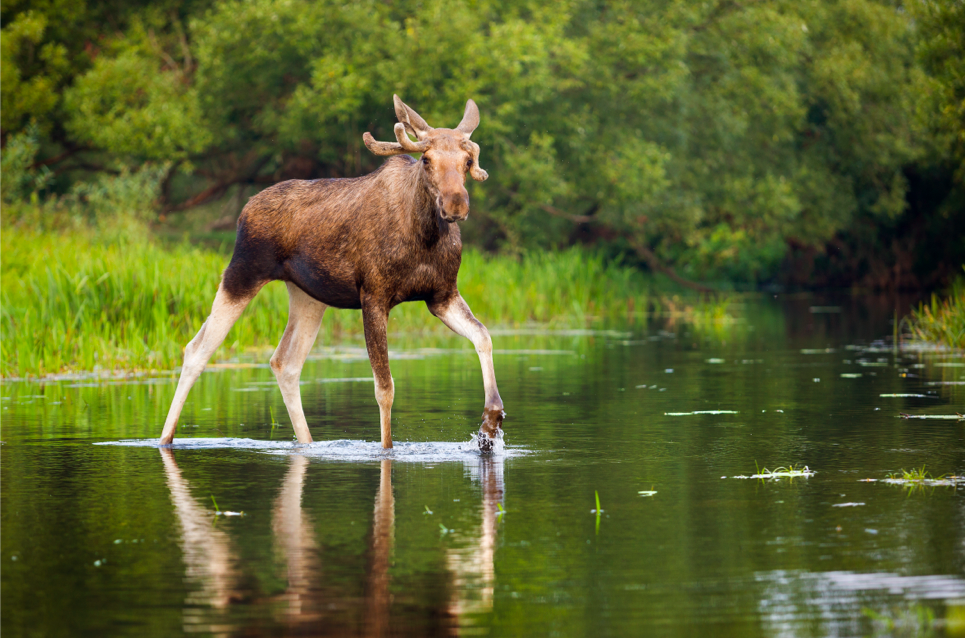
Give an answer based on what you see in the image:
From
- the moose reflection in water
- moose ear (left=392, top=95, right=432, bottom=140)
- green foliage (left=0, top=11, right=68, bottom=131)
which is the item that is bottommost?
the moose reflection in water

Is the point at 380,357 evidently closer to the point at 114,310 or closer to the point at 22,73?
the point at 114,310

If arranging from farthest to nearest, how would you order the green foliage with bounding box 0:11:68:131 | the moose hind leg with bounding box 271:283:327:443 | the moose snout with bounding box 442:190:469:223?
the green foliage with bounding box 0:11:68:131 → the moose hind leg with bounding box 271:283:327:443 → the moose snout with bounding box 442:190:469:223

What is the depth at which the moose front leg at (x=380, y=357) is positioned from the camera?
10.1 m

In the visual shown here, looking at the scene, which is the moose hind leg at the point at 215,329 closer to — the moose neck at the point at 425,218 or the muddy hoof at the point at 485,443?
the moose neck at the point at 425,218

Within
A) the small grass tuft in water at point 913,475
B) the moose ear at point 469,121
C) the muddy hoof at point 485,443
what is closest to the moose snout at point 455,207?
the moose ear at point 469,121

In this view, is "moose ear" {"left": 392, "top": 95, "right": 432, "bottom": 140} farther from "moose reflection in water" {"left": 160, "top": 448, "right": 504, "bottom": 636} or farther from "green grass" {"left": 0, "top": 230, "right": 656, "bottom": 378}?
"green grass" {"left": 0, "top": 230, "right": 656, "bottom": 378}

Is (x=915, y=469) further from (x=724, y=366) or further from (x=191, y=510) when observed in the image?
(x=724, y=366)

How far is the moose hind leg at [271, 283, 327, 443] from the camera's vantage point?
429 inches

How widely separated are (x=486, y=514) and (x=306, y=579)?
175 centimetres

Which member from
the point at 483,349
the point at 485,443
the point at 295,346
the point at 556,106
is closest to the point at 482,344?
the point at 483,349

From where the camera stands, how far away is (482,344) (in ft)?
32.6

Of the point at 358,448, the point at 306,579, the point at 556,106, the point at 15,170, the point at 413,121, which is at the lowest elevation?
the point at 306,579

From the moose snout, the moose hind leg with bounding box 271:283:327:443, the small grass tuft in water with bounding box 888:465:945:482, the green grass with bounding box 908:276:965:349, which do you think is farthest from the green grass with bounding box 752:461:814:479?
the green grass with bounding box 908:276:965:349

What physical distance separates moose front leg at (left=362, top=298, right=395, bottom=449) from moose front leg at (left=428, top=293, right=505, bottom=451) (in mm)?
410
